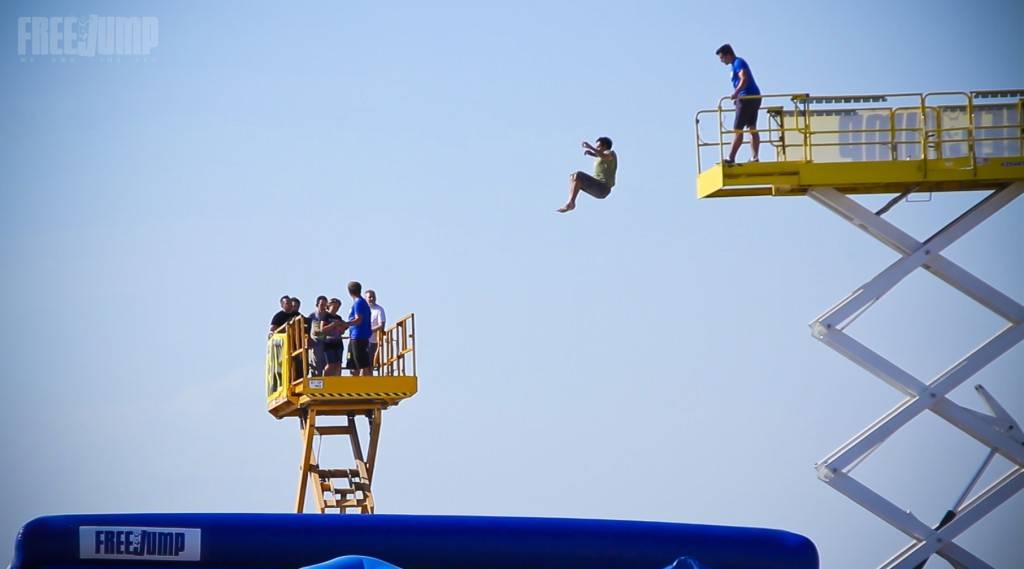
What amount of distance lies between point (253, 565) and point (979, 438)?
44.1 ft

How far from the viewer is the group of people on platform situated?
22703 mm

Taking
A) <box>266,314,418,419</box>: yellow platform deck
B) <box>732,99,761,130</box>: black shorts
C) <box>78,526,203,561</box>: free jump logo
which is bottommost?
<box>78,526,203,561</box>: free jump logo

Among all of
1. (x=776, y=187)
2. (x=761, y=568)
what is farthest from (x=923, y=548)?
(x=761, y=568)

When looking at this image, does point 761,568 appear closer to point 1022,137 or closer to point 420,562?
point 420,562

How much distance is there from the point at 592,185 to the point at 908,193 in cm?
467

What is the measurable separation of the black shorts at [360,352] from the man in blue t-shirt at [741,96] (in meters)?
6.35

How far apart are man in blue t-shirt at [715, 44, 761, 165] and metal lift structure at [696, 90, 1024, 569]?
8.7 inches

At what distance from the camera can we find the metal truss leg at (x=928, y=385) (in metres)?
20.0

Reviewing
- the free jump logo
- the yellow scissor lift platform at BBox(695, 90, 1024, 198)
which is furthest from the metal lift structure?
the free jump logo

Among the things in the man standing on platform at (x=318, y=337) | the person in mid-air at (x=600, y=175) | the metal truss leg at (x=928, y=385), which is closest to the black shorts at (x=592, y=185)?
the person in mid-air at (x=600, y=175)

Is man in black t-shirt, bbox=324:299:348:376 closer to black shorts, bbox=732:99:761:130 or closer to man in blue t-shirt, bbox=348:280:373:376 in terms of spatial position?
man in blue t-shirt, bbox=348:280:373:376

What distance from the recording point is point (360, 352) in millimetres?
23484

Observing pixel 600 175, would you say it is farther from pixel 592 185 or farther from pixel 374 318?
pixel 374 318

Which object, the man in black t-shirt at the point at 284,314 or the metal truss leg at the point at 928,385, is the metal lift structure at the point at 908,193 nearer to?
the metal truss leg at the point at 928,385
